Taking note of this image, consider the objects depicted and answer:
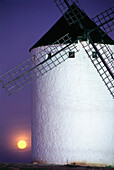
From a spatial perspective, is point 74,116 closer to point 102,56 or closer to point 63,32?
point 102,56

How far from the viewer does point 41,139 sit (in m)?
14.9

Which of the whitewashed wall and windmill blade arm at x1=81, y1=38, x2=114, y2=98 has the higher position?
windmill blade arm at x1=81, y1=38, x2=114, y2=98

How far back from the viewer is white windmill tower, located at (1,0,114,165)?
14.5 meters

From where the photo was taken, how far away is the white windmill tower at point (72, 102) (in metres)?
14.5

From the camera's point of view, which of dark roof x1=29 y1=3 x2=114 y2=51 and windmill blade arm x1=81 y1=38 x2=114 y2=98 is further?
dark roof x1=29 y1=3 x2=114 y2=51

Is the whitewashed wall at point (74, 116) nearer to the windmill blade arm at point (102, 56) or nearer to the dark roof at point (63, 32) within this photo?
the windmill blade arm at point (102, 56)

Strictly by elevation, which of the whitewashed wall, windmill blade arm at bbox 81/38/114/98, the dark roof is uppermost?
the dark roof

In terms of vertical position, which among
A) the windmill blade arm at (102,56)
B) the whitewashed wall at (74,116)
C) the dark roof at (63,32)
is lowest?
the whitewashed wall at (74,116)

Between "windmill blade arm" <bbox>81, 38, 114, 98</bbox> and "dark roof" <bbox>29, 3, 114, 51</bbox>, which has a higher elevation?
"dark roof" <bbox>29, 3, 114, 51</bbox>

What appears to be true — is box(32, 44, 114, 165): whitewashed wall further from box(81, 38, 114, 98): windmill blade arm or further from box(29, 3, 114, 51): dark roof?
box(29, 3, 114, 51): dark roof

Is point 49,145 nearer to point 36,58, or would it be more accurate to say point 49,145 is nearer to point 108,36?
point 36,58

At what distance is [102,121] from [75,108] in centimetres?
80

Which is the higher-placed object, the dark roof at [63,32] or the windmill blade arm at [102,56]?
the dark roof at [63,32]

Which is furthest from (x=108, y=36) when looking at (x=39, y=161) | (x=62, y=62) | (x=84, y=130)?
(x=39, y=161)
